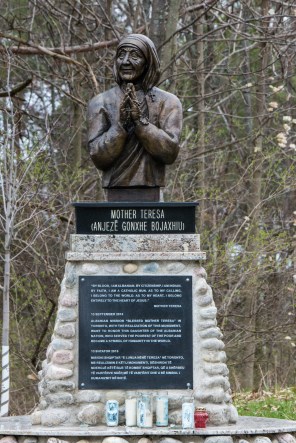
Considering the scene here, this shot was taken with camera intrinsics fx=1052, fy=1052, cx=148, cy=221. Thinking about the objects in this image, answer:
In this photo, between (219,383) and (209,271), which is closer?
(219,383)

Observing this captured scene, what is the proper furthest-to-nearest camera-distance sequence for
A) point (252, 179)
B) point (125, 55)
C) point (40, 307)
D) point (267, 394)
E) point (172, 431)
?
point (252, 179) → point (40, 307) → point (267, 394) → point (125, 55) → point (172, 431)

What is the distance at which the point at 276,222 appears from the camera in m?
16.7

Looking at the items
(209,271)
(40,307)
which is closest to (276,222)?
(209,271)

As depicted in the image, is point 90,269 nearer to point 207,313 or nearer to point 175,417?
point 207,313

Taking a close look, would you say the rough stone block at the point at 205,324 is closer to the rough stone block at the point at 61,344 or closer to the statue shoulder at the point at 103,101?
the rough stone block at the point at 61,344

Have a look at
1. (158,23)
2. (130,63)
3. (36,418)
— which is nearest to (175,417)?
(36,418)

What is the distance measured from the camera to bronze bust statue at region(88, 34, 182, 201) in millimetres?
8445

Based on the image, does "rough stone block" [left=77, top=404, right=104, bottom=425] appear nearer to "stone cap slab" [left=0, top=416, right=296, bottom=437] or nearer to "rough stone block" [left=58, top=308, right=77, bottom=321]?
"stone cap slab" [left=0, top=416, right=296, bottom=437]

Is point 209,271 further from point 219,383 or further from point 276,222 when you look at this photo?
point 219,383

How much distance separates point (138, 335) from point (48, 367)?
2.44 feet

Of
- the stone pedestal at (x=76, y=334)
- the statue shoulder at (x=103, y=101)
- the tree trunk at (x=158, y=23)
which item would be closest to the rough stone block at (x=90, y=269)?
the stone pedestal at (x=76, y=334)

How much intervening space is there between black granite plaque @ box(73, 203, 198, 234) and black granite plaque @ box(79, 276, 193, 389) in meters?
0.38

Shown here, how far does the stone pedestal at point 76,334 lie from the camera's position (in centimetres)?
810

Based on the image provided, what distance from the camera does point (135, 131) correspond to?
27.7 ft
